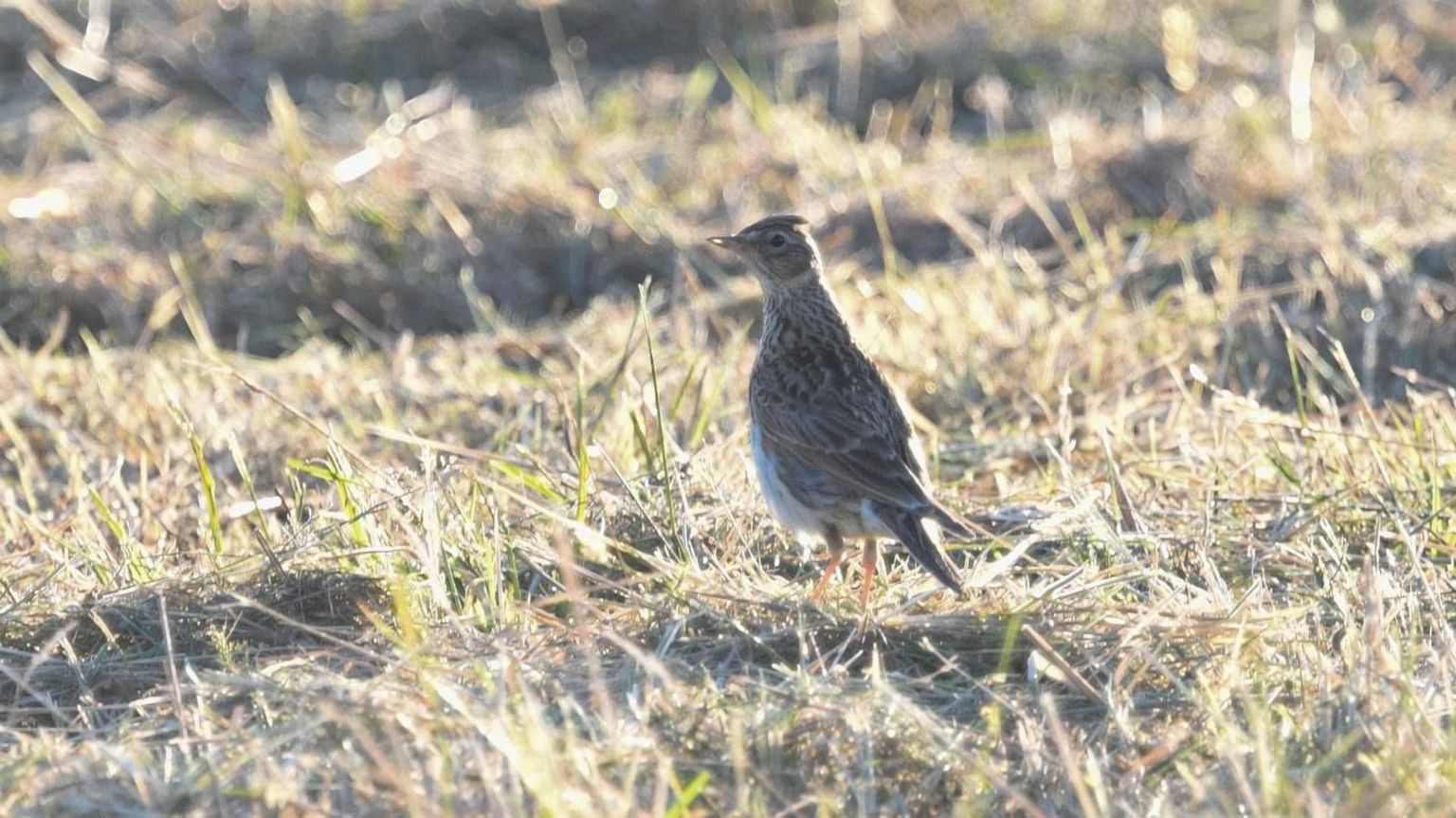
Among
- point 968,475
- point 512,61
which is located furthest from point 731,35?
point 968,475

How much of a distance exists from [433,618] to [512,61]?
7.50 meters

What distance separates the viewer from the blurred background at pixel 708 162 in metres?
7.35

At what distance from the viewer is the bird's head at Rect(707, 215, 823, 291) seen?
5566mm

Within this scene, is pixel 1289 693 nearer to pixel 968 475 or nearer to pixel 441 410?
pixel 968 475

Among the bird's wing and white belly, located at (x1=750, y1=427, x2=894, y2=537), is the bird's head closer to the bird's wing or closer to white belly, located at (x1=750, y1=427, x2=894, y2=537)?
the bird's wing

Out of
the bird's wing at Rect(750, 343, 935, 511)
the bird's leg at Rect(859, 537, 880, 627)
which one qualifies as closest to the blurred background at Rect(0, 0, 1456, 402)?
the bird's wing at Rect(750, 343, 935, 511)

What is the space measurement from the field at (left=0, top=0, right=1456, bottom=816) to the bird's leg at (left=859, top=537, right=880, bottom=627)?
0.05 meters

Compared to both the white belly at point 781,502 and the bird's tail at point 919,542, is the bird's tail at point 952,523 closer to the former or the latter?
the bird's tail at point 919,542

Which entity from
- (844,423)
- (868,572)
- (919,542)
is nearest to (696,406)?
(844,423)

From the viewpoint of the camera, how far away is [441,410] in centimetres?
637

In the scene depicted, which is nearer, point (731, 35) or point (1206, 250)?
point (1206, 250)

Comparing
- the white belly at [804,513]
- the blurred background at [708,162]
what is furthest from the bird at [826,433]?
the blurred background at [708,162]

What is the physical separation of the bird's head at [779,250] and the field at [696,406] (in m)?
0.41

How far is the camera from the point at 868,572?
4.62 metres
